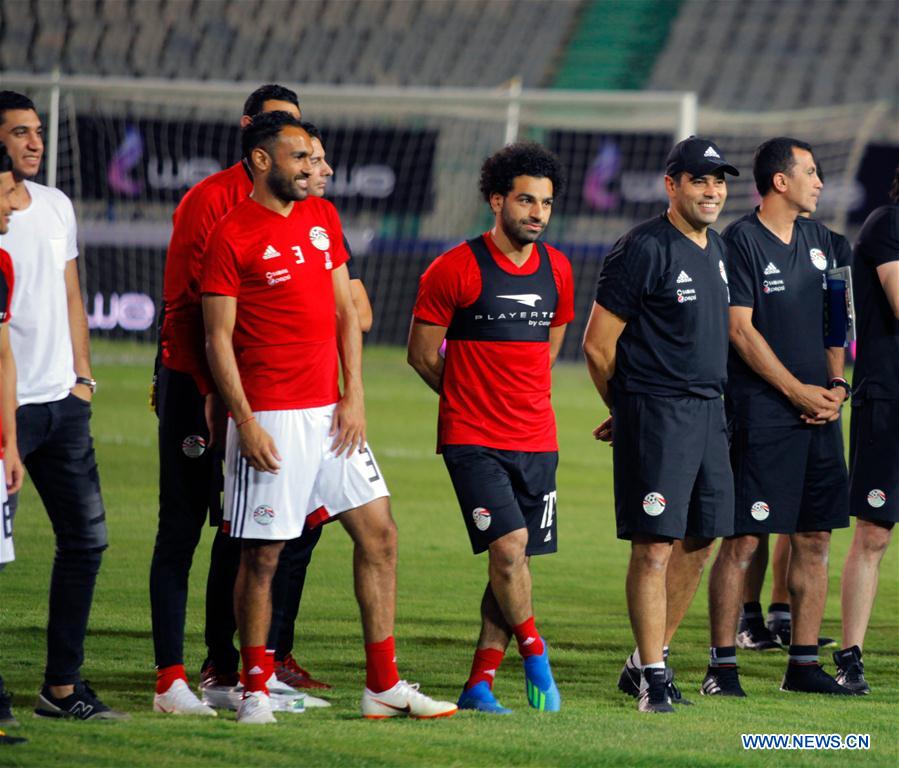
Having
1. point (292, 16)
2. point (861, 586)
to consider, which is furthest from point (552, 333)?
point (292, 16)

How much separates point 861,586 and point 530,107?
787 inches

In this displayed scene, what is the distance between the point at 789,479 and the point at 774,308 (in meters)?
0.67

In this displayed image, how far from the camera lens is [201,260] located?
516 cm

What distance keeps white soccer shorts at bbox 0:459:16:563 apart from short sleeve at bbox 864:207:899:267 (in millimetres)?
3567

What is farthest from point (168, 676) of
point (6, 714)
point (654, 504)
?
point (654, 504)

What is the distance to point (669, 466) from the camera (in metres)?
5.54

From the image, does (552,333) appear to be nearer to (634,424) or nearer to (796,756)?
(634,424)

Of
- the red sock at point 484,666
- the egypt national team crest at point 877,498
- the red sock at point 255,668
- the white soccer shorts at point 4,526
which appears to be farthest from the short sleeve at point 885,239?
the white soccer shorts at point 4,526

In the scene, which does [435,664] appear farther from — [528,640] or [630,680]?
[528,640]

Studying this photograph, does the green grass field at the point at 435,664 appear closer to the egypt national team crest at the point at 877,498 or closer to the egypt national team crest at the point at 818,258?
the egypt national team crest at the point at 877,498

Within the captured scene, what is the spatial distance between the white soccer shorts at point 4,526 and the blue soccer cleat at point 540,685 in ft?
6.00

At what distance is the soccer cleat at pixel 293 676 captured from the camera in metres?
5.71

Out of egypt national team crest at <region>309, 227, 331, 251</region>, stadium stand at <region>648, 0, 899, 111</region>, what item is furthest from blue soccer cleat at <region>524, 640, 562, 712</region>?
Answer: stadium stand at <region>648, 0, 899, 111</region>

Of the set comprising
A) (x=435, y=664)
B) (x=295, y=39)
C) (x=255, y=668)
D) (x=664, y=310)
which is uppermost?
(x=295, y=39)
